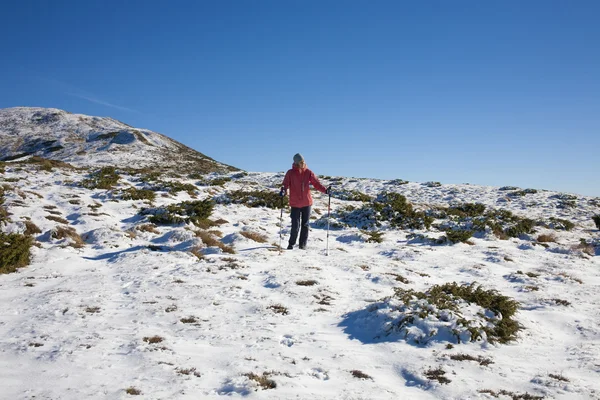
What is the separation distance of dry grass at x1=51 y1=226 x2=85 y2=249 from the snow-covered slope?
A: 29379 mm

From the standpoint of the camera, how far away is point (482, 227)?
15.4 m

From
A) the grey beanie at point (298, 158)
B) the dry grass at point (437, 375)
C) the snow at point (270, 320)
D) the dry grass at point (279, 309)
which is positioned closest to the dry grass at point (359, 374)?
the snow at point (270, 320)

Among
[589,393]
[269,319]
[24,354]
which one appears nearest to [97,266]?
[24,354]

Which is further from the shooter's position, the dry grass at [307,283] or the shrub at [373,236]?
the shrub at [373,236]

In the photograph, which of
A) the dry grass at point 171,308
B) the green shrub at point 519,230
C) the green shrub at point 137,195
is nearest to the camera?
the dry grass at point 171,308

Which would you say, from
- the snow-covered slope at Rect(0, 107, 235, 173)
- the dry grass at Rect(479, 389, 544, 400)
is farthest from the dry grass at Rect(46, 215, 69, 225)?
the snow-covered slope at Rect(0, 107, 235, 173)

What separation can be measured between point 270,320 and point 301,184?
5.78 m

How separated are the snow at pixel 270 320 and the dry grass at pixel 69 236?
0.18 m

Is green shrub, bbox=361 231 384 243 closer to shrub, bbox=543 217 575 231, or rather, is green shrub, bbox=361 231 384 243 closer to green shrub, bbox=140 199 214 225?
green shrub, bbox=140 199 214 225

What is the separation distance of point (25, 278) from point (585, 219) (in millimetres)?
24302

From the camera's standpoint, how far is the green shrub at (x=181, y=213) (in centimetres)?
1371

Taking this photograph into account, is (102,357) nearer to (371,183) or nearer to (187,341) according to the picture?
(187,341)

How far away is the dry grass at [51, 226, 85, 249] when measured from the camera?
10.4 metres

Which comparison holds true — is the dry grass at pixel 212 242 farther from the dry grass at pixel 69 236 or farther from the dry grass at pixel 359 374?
the dry grass at pixel 359 374
